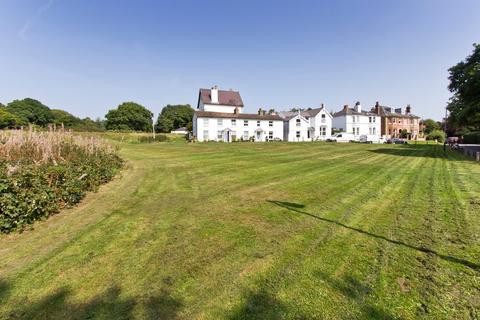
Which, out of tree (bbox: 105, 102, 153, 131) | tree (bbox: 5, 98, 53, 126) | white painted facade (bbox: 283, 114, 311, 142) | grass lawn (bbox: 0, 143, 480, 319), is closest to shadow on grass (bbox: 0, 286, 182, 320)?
grass lawn (bbox: 0, 143, 480, 319)

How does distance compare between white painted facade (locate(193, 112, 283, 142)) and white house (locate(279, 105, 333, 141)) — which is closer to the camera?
white painted facade (locate(193, 112, 283, 142))

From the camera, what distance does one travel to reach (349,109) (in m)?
61.1

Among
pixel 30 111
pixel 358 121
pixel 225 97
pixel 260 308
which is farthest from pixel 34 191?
pixel 30 111

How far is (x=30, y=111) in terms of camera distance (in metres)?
87.2

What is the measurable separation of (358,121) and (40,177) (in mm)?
63694

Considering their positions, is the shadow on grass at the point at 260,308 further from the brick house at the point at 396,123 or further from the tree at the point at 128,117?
the tree at the point at 128,117

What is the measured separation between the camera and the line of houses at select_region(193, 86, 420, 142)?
44.4 metres

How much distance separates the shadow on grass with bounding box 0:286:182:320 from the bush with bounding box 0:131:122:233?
2673mm

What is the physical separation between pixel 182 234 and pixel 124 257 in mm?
1138

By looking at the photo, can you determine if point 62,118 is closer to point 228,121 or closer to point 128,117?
point 128,117

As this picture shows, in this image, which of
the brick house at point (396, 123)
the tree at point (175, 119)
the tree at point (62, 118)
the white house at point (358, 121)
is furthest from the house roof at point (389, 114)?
the tree at point (62, 118)

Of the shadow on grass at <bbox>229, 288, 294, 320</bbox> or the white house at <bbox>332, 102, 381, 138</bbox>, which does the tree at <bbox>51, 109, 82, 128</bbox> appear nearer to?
the white house at <bbox>332, 102, 381, 138</bbox>

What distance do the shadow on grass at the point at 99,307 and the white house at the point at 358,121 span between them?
63.2 m

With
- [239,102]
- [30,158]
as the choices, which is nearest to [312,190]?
[30,158]
